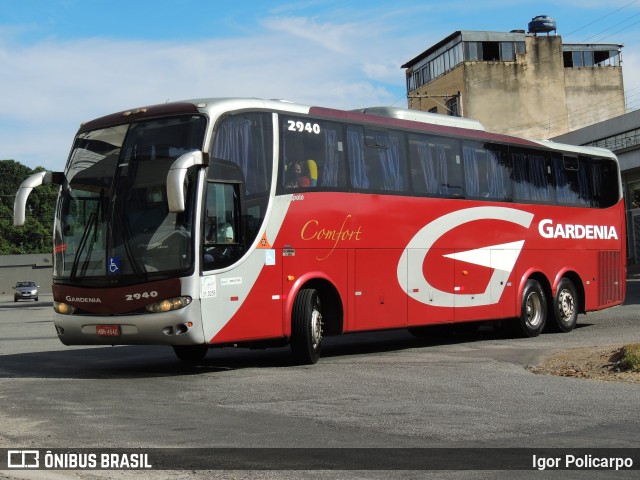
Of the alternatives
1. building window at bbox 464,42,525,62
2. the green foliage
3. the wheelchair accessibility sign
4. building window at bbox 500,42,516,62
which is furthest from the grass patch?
the green foliage

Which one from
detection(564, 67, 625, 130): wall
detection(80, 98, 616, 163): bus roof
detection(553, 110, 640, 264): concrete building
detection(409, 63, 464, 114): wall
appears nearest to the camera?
detection(80, 98, 616, 163): bus roof

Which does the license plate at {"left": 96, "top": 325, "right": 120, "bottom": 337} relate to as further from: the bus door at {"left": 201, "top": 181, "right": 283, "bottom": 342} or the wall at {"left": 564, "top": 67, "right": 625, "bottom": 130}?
the wall at {"left": 564, "top": 67, "right": 625, "bottom": 130}

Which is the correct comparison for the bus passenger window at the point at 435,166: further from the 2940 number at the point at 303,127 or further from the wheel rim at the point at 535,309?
the wheel rim at the point at 535,309

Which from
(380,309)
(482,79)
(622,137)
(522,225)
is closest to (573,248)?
(522,225)

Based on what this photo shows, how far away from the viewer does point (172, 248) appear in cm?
1306

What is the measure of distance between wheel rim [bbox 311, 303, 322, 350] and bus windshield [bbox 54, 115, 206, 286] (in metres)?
2.51

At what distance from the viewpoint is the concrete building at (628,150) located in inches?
2283

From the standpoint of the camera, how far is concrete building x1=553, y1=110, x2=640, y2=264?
58.0 m

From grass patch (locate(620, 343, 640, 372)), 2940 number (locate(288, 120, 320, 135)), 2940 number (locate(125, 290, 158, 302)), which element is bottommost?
grass patch (locate(620, 343, 640, 372))

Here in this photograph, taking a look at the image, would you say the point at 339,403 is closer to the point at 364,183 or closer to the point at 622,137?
the point at 364,183

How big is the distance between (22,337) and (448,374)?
14.2m

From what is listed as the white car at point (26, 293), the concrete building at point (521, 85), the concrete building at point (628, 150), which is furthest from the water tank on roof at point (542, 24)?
the white car at point (26, 293)

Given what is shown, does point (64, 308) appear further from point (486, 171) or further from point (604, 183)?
point (604, 183)

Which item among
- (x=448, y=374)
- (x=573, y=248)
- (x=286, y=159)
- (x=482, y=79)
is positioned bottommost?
(x=448, y=374)
